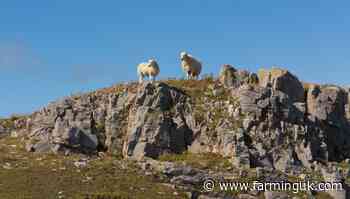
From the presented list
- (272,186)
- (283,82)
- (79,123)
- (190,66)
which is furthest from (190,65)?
(272,186)

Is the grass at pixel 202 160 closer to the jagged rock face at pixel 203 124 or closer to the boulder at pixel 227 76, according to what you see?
the jagged rock face at pixel 203 124

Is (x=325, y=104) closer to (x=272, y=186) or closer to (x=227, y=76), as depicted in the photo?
(x=227, y=76)

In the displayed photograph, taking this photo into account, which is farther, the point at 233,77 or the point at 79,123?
the point at 233,77

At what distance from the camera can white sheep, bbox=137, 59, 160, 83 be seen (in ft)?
183

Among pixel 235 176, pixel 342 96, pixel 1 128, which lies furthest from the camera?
pixel 342 96

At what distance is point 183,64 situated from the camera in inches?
2260

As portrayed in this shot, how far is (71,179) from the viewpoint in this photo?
39.4m

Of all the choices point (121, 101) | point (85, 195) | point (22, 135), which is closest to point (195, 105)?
point (121, 101)

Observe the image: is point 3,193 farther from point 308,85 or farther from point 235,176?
point 308,85

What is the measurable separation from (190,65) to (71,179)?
813 inches

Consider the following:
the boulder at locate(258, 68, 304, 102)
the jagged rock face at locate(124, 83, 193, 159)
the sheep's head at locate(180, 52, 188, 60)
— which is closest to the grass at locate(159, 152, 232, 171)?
the jagged rock face at locate(124, 83, 193, 159)

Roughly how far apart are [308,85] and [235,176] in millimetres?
16971

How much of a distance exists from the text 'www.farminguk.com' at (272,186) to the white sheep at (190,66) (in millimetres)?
16313

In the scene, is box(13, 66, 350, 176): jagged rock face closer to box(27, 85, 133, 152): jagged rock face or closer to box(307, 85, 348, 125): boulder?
box(27, 85, 133, 152): jagged rock face
